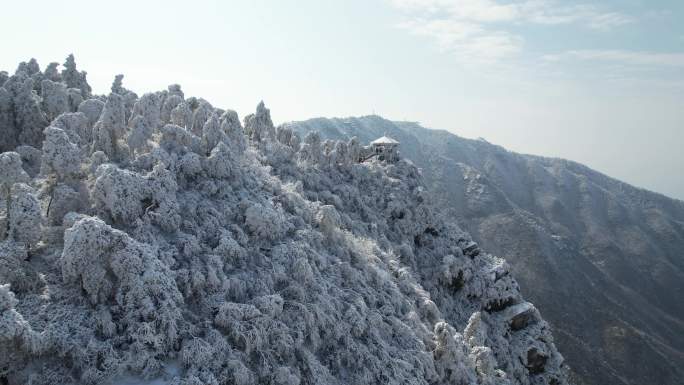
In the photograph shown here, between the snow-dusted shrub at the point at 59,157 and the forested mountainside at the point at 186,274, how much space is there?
93 millimetres

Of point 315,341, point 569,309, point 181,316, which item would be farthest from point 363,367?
point 569,309

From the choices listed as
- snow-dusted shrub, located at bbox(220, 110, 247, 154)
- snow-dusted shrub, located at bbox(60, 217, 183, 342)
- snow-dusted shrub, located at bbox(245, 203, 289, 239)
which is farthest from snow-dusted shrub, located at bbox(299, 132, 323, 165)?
snow-dusted shrub, located at bbox(60, 217, 183, 342)

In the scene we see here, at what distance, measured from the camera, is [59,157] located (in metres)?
26.4

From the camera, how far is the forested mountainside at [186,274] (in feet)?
63.7

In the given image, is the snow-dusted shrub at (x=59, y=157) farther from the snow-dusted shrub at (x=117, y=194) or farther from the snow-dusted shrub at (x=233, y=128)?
the snow-dusted shrub at (x=233, y=128)

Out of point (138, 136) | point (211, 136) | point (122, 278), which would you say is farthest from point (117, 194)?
point (211, 136)

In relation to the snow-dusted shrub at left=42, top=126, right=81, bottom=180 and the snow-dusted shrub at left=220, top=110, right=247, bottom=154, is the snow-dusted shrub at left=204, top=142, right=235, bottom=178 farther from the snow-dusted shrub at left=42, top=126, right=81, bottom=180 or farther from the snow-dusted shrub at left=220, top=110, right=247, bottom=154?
the snow-dusted shrub at left=42, top=126, right=81, bottom=180

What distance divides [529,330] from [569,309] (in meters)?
113

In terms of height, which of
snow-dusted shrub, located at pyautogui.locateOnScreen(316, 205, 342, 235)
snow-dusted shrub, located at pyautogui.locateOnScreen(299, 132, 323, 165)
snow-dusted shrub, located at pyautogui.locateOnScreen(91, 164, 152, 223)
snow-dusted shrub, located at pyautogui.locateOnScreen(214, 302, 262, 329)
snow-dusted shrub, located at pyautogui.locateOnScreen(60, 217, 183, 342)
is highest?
snow-dusted shrub, located at pyautogui.locateOnScreen(299, 132, 323, 165)

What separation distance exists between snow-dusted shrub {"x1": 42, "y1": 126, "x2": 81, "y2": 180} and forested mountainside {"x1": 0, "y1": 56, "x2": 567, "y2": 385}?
0.30ft

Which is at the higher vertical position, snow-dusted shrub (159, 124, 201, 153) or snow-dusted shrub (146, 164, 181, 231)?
snow-dusted shrub (159, 124, 201, 153)

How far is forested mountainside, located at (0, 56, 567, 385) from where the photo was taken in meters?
19.4

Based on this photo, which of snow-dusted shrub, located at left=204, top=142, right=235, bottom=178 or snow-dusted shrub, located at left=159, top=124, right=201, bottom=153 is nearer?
snow-dusted shrub, located at left=204, top=142, right=235, bottom=178

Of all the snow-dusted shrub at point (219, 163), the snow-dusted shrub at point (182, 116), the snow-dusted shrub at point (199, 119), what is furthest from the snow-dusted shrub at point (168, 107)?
the snow-dusted shrub at point (219, 163)
